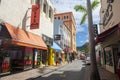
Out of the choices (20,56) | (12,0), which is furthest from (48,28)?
(12,0)

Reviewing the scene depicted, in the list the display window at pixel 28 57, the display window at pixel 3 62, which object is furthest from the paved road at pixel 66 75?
the display window at pixel 28 57

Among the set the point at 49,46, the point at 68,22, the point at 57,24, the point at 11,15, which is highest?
the point at 68,22

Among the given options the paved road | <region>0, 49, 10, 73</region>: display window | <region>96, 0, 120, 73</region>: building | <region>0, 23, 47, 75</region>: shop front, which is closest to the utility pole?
<region>96, 0, 120, 73</region>: building

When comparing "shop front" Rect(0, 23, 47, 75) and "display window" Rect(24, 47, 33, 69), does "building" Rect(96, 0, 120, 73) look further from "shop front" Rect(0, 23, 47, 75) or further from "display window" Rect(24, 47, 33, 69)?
"display window" Rect(24, 47, 33, 69)

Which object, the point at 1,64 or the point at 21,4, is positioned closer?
the point at 1,64

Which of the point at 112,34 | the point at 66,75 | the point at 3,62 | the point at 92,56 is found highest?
the point at 112,34

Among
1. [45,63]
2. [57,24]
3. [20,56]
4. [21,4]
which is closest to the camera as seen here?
[21,4]

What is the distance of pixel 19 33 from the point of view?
1688 cm

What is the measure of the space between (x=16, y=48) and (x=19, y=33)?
4.03 meters

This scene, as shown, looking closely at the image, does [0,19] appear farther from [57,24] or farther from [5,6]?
[57,24]

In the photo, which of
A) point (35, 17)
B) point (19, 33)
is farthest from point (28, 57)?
point (19, 33)

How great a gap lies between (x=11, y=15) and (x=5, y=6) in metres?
1.35

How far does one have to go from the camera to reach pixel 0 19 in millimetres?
14258

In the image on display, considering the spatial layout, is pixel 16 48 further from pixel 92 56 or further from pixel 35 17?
pixel 92 56
